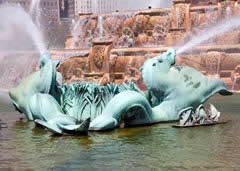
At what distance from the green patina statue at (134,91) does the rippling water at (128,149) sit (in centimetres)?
48

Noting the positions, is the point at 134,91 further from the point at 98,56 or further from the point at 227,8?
the point at 227,8

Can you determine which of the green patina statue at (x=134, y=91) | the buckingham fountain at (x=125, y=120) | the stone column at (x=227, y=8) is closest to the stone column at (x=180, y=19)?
the stone column at (x=227, y=8)

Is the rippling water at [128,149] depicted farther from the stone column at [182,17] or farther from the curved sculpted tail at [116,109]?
the stone column at [182,17]

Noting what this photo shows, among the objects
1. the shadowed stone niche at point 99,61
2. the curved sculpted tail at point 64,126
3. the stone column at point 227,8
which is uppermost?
the stone column at point 227,8

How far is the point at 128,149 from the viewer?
27.3 ft

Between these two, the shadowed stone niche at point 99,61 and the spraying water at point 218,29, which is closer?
the shadowed stone niche at point 99,61

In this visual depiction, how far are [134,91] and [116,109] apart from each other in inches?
25.7

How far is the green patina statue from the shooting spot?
11.3m

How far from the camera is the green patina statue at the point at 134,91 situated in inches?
446

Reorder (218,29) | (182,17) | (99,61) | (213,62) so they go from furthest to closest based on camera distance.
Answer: (182,17), (218,29), (99,61), (213,62)

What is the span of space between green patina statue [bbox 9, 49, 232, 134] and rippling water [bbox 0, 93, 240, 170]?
0.48 m

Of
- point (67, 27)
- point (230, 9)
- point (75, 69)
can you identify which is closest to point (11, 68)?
point (75, 69)

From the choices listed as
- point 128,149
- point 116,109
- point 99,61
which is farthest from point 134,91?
point 99,61

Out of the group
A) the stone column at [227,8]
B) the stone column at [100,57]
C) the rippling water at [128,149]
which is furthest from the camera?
the stone column at [227,8]
